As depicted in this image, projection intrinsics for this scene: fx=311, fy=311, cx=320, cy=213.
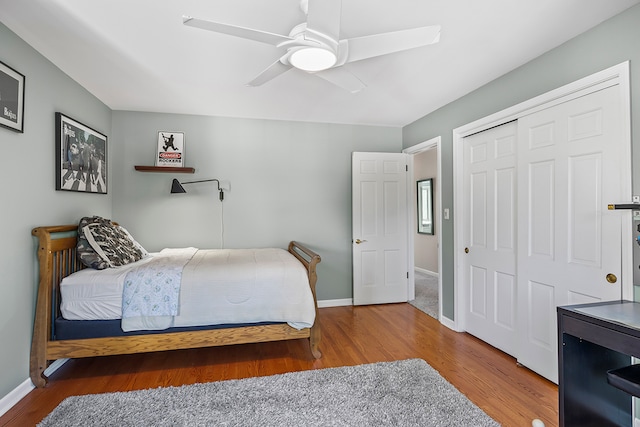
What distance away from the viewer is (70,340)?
2246 millimetres

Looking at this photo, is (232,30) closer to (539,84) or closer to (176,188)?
(539,84)

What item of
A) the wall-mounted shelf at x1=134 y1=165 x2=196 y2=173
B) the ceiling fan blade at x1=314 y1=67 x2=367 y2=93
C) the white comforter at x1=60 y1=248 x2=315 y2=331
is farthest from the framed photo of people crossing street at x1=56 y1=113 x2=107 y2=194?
the ceiling fan blade at x1=314 y1=67 x2=367 y2=93

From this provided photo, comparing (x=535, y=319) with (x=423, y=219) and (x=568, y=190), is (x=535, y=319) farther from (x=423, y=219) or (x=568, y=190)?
(x=423, y=219)

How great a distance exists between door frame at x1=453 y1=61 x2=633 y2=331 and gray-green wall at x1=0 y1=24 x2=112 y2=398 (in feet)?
11.9

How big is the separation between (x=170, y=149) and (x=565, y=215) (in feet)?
12.7

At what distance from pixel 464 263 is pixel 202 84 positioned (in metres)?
3.12

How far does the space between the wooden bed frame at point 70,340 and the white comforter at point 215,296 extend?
9cm

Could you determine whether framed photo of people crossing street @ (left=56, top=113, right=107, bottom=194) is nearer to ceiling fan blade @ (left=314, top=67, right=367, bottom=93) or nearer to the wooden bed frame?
the wooden bed frame

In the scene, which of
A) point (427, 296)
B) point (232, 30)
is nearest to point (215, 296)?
point (232, 30)

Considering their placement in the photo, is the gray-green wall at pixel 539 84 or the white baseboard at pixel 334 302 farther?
the white baseboard at pixel 334 302

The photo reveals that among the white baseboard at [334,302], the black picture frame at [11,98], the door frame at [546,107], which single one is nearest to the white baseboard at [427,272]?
the white baseboard at [334,302]

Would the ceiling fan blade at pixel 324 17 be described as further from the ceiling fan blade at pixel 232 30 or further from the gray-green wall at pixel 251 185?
the gray-green wall at pixel 251 185

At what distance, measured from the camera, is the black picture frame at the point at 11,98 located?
1916 mm

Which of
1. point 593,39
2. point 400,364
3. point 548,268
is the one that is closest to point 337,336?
point 400,364
